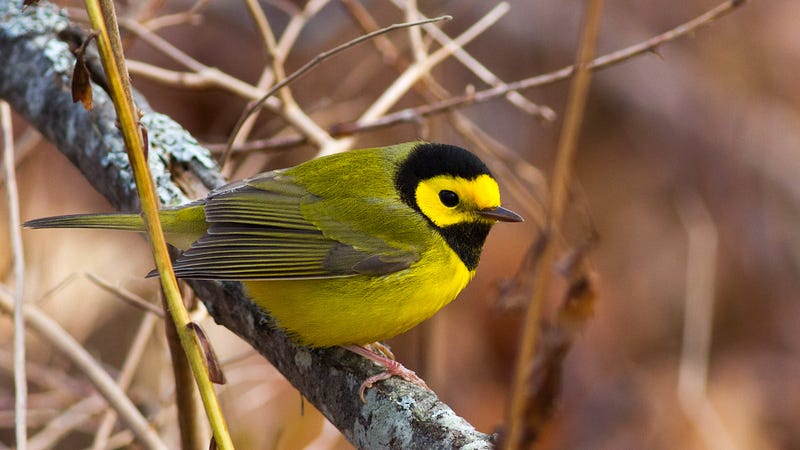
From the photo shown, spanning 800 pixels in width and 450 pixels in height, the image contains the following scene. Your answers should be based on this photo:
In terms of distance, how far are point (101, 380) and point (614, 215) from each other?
544 cm

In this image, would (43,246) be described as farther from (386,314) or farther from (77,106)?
(386,314)

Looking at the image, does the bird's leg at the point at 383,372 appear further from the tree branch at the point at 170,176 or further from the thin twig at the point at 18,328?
the thin twig at the point at 18,328

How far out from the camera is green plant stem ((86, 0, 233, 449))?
1534 millimetres

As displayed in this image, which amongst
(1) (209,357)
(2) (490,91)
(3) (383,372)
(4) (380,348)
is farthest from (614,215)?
(1) (209,357)

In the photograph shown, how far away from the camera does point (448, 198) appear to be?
3.07 metres

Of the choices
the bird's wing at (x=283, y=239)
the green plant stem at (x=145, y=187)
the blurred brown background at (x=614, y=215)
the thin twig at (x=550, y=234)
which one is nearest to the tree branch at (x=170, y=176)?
the bird's wing at (x=283, y=239)

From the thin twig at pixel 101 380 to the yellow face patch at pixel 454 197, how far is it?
3.81 feet

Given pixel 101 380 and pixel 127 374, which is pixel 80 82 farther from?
pixel 127 374

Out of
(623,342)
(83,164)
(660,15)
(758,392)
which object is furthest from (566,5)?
(83,164)

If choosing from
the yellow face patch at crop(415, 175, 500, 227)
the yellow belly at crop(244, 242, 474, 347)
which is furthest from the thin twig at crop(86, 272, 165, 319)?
the yellow face patch at crop(415, 175, 500, 227)

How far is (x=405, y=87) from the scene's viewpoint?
145 inches

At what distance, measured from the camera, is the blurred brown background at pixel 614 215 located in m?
5.37

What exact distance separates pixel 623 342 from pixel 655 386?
61 cm

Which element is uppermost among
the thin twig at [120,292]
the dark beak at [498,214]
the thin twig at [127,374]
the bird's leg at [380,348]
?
the dark beak at [498,214]
